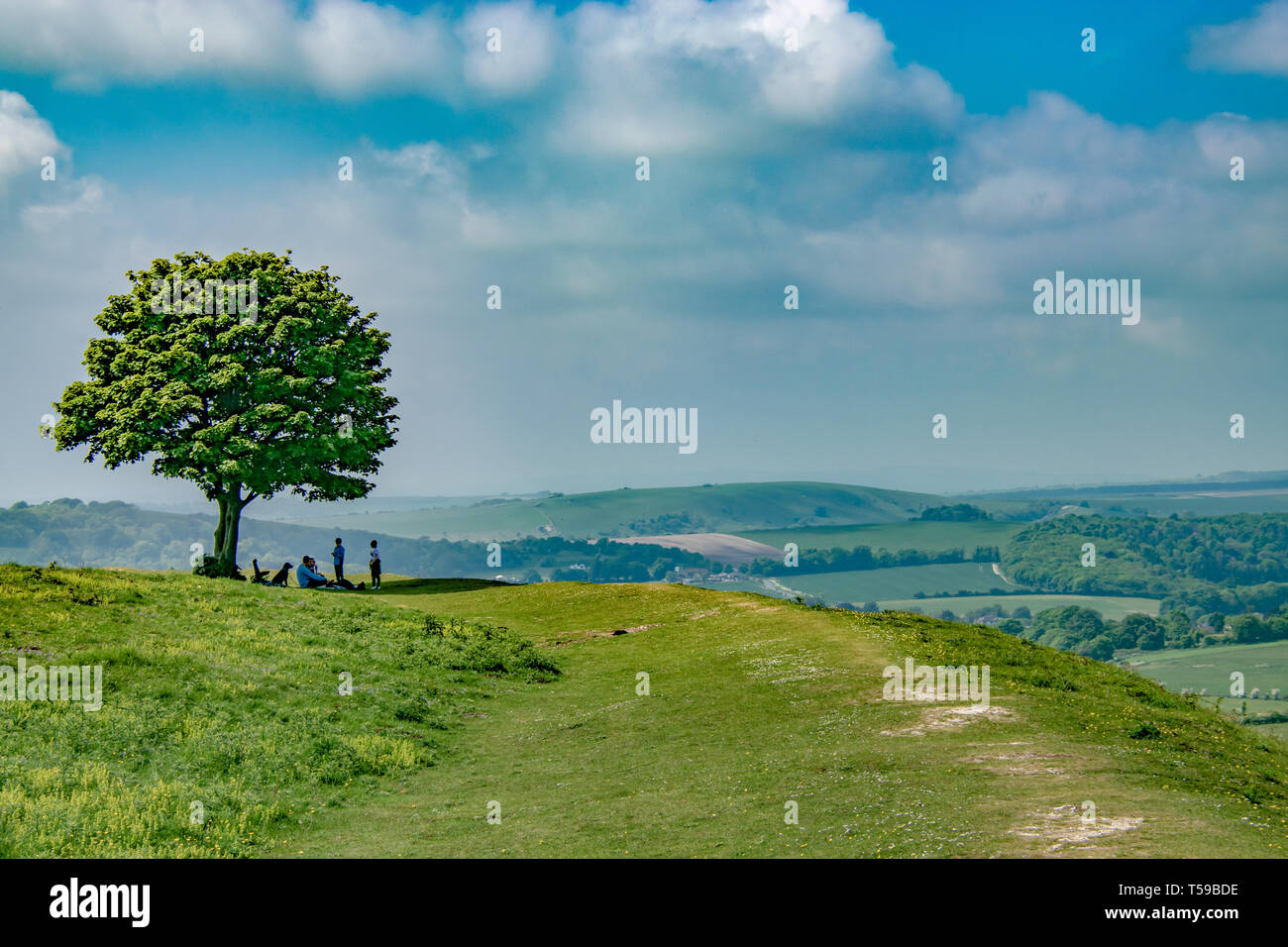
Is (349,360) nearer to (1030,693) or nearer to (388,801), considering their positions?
(388,801)

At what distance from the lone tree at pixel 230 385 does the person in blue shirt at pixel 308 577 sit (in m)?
4.67

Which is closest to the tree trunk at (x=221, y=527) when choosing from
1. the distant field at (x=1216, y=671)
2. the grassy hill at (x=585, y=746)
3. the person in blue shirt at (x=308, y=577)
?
the person in blue shirt at (x=308, y=577)

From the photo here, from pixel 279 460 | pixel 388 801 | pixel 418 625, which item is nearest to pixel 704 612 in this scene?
pixel 418 625

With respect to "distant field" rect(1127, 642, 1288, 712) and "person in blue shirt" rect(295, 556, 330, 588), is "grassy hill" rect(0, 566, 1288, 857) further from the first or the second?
"distant field" rect(1127, 642, 1288, 712)

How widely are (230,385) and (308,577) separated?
1484cm

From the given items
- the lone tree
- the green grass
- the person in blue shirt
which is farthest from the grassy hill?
the lone tree

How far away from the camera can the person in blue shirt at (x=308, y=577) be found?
59.3 m

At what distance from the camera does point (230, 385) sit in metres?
63.3

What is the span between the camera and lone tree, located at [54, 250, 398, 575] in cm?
6222

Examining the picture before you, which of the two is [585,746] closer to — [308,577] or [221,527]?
[308,577]

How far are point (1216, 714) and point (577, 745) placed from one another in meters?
22.2

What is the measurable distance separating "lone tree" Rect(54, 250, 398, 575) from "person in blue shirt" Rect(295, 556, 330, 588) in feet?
15.3

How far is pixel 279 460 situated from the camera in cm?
6494
